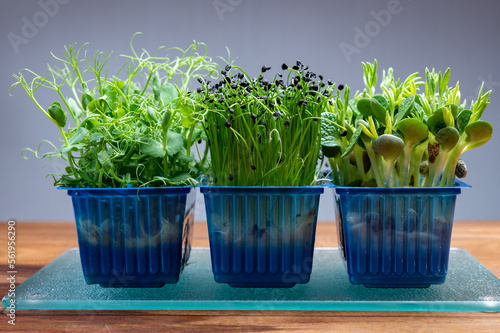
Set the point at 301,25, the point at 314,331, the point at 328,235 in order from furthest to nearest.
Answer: the point at 301,25 < the point at 328,235 < the point at 314,331

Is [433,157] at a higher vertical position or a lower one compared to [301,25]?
lower

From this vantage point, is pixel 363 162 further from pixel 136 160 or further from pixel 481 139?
pixel 136 160

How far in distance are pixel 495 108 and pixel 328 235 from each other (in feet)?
3.38

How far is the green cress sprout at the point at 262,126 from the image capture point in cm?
59

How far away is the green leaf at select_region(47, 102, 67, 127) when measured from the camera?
1.86 ft

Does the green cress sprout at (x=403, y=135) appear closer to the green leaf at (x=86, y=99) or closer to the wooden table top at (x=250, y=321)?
the wooden table top at (x=250, y=321)

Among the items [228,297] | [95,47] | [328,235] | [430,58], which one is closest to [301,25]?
[430,58]

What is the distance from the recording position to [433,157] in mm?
603

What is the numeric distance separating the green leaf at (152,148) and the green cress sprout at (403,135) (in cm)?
20

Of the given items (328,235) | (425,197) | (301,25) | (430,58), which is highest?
(301,25)

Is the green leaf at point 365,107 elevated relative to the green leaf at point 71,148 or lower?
elevated
